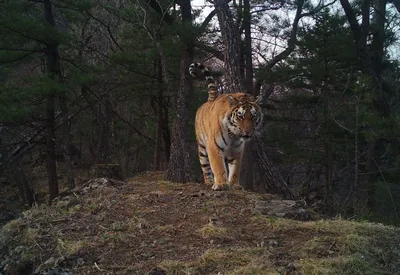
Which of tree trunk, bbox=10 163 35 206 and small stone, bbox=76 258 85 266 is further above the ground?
small stone, bbox=76 258 85 266

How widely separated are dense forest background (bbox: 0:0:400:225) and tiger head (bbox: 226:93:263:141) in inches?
59.1

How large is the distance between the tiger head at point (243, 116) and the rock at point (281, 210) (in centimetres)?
110

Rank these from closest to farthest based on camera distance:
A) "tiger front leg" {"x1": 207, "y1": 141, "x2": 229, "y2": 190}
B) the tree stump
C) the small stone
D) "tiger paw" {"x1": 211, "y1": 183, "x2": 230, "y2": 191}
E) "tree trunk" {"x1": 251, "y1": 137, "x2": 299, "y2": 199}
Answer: the small stone, "tiger paw" {"x1": 211, "y1": 183, "x2": 230, "y2": 191}, "tiger front leg" {"x1": 207, "y1": 141, "x2": 229, "y2": 190}, "tree trunk" {"x1": 251, "y1": 137, "x2": 299, "y2": 199}, the tree stump

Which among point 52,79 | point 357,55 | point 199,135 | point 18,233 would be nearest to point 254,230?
point 18,233

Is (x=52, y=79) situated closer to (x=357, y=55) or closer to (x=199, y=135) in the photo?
(x=199, y=135)

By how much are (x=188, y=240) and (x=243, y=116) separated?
2264mm

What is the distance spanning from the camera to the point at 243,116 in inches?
238

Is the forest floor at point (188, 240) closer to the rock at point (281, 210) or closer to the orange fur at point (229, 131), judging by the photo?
the rock at point (281, 210)

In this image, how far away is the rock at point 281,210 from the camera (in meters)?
5.07

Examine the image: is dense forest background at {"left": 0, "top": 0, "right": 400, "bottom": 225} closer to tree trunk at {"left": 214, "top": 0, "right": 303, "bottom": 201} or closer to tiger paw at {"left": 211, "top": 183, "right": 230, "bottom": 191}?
tree trunk at {"left": 214, "top": 0, "right": 303, "bottom": 201}

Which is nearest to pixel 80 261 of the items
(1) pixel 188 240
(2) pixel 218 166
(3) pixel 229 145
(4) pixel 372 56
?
(1) pixel 188 240

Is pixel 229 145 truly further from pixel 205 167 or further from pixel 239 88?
pixel 239 88

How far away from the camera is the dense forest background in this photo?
9.75 m

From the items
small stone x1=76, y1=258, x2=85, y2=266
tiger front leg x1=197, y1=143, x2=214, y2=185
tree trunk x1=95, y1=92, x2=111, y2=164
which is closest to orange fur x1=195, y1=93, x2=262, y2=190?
tiger front leg x1=197, y1=143, x2=214, y2=185
